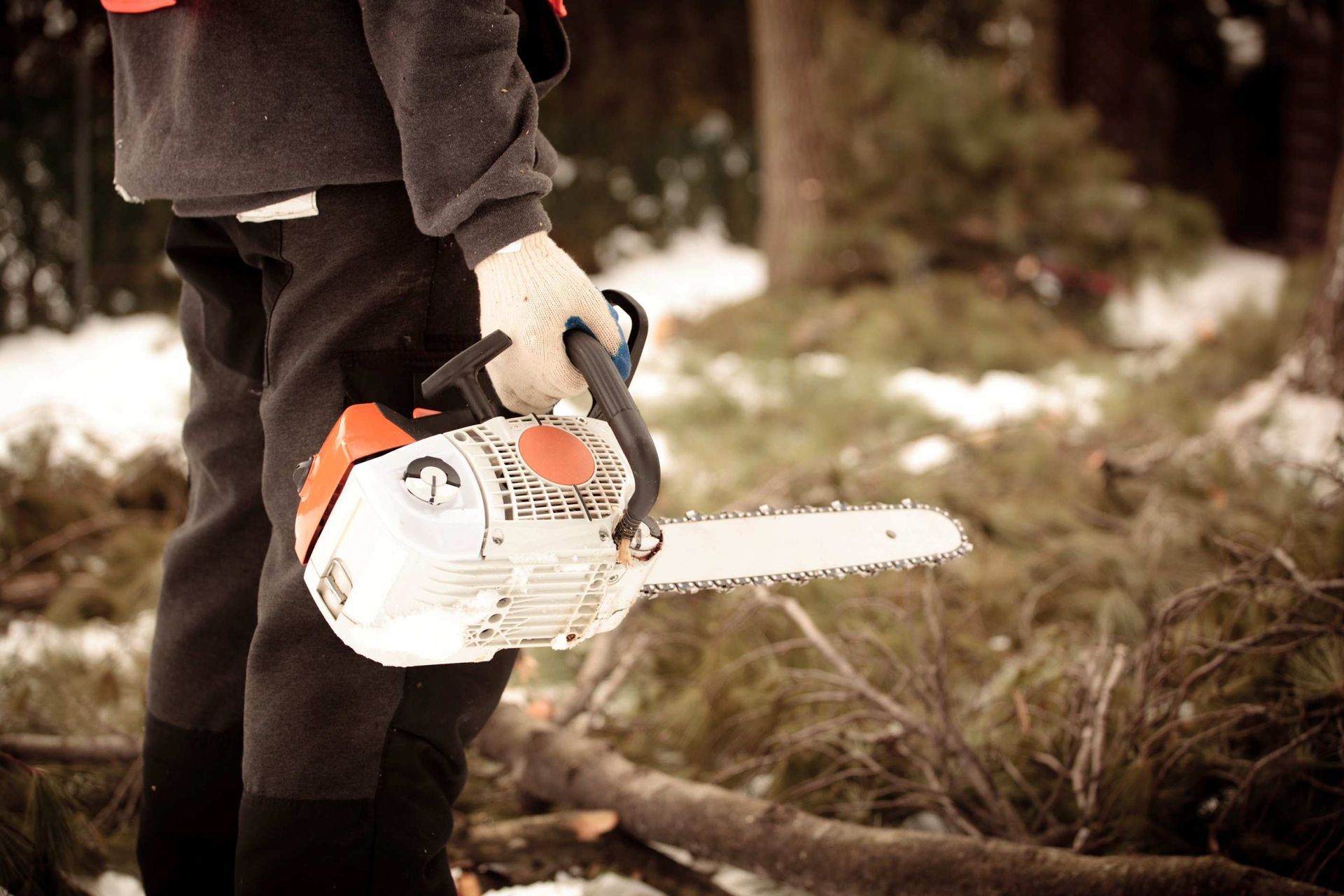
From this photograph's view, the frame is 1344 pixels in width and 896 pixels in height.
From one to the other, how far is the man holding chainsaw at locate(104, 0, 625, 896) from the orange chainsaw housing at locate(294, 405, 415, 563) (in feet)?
0.22

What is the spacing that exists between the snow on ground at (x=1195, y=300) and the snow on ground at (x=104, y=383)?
152 inches

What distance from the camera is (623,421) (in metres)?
0.92

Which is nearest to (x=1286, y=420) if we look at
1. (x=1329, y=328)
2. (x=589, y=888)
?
(x=1329, y=328)

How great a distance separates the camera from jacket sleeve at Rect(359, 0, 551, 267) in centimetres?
93

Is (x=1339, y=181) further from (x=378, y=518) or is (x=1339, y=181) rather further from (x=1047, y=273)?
(x=378, y=518)

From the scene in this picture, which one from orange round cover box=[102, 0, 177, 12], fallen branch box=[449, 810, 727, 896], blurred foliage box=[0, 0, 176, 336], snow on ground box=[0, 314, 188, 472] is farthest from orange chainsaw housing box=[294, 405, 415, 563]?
blurred foliage box=[0, 0, 176, 336]

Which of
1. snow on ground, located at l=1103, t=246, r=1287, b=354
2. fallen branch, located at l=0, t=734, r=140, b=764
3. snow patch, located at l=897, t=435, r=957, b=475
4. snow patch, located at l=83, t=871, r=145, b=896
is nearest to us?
snow patch, located at l=83, t=871, r=145, b=896

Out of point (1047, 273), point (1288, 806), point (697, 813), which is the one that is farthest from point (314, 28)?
point (1047, 273)

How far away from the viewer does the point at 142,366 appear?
15.1 feet

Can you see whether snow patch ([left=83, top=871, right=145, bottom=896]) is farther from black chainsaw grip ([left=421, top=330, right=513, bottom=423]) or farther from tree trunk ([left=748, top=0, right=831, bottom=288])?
tree trunk ([left=748, top=0, right=831, bottom=288])

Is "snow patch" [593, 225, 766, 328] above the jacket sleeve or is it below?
below

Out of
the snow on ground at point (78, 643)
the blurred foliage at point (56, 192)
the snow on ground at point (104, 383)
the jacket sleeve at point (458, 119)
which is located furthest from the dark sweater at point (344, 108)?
the blurred foliage at point (56, 192)

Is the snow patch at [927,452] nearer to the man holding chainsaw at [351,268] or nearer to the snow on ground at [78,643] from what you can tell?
the snow on ground at [78,643]

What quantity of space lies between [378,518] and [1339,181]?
3040 millimetres
